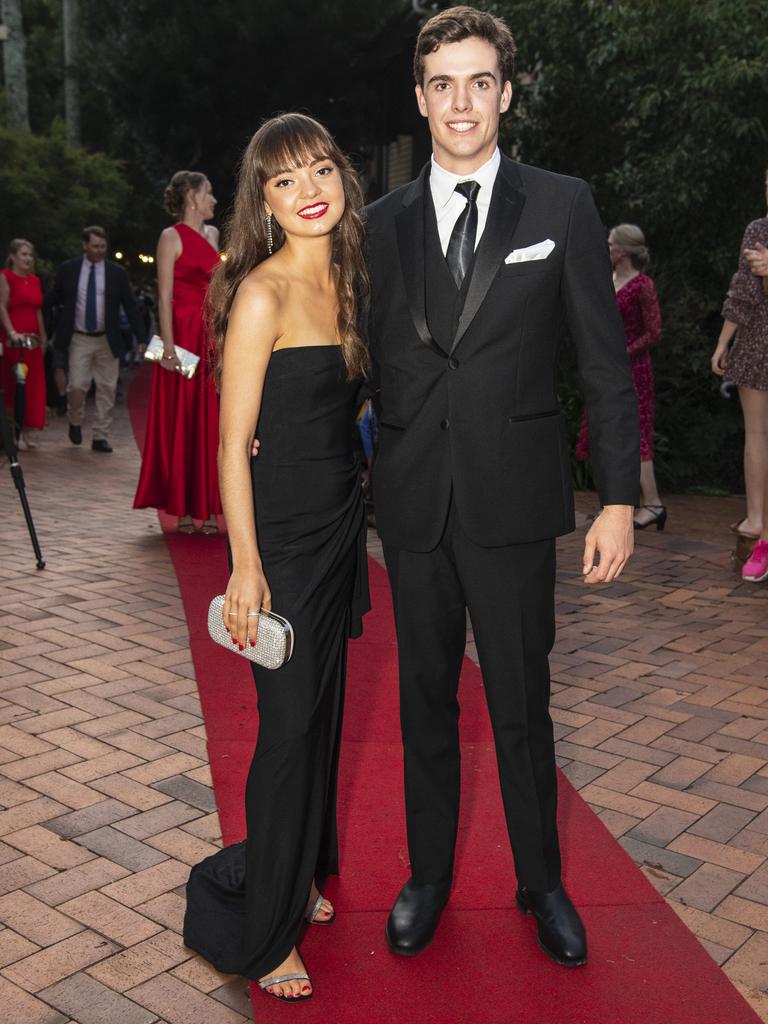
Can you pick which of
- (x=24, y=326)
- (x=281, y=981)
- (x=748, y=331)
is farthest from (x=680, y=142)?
(x=281, y=981)

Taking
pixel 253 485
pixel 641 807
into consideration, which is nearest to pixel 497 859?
pixel 641 807

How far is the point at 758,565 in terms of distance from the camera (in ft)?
22.2

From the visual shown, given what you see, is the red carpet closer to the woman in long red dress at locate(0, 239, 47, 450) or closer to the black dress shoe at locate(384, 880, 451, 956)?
the black dress shoe at locate(384, 880, 451, 956)

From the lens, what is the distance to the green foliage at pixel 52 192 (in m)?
18.1

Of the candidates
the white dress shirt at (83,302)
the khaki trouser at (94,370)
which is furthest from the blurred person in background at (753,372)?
the khaki trouser at (94,370)

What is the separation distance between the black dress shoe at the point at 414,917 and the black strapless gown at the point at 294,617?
271 mm

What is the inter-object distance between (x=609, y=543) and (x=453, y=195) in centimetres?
88

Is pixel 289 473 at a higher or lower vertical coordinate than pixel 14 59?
lower

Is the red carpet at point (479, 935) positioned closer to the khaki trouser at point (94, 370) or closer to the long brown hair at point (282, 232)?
the long brown hair at point (282, 232)

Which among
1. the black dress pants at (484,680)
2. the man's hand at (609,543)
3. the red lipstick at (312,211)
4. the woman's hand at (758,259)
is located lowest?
the black dress pants at (484,680)

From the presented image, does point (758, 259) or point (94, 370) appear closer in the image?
point (758, 259)

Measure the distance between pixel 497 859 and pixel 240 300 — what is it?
1762 millimetres

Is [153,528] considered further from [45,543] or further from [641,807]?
[641,807]

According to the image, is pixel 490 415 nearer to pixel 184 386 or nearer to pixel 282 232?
pixel 282 232
